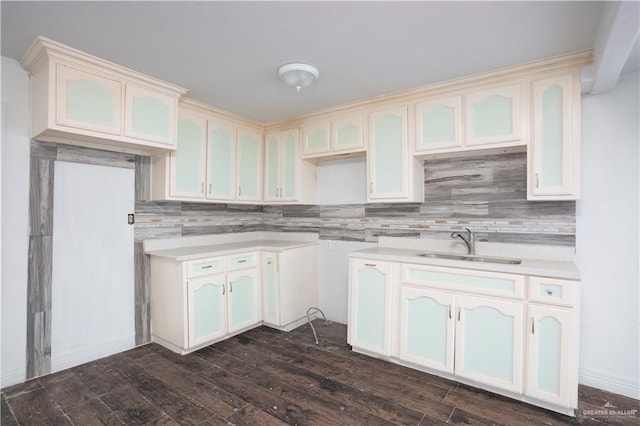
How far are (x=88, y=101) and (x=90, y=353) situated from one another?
Answer: 2026 millimetres

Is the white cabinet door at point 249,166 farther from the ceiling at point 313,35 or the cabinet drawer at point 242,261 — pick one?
the ceiling at point 313,35

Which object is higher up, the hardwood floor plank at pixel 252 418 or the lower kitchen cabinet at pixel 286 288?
the lower kitchen cabinet at pixel 286 288

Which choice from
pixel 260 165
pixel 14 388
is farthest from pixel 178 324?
pixel 260 165

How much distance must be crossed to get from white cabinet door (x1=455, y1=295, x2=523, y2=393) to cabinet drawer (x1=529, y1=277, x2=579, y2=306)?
0.44 feet

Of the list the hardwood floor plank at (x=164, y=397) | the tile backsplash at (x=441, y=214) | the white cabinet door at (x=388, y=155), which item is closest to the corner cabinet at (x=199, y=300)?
the hardwood floor plank at (x=164, y=397)

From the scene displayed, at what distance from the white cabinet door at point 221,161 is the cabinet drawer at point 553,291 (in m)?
2.82

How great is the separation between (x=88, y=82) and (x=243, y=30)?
1242 mm

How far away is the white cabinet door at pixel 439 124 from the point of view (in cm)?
256

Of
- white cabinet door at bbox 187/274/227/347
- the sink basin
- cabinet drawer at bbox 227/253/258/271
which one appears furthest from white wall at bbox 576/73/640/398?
white cabinet door at bbox 187/274/227/347

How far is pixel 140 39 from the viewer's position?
1.97m

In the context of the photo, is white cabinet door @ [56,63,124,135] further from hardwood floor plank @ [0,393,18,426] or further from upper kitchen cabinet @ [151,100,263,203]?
hardwood floor plank @ [0,393,18,426]

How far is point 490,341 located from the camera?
220 centimetres

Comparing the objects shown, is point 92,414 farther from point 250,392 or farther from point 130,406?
point 250,392

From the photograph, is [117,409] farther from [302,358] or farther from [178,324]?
[302,358]
